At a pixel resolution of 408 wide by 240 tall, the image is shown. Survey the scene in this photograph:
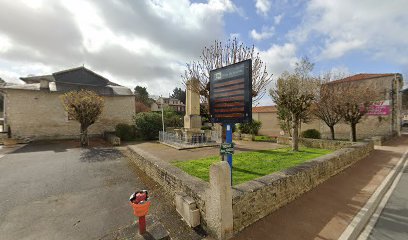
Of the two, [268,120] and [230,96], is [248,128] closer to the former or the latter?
[268,120]

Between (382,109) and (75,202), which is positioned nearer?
(75,202)

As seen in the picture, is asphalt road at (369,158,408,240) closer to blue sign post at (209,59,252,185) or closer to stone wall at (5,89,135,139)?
blue sign post at (209,59,252,185)

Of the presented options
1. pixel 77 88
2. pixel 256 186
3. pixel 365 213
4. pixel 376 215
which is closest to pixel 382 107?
pixel 376 215

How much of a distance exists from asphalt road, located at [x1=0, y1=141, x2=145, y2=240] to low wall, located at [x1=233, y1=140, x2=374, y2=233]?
2609 mm

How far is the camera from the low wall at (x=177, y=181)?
4.09 metres

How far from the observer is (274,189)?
15.2ft

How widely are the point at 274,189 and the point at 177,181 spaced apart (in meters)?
2.48

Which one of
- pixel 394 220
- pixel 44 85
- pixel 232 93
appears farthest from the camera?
pixel 44 85

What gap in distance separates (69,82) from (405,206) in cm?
2706

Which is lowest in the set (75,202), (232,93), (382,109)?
(75,202)

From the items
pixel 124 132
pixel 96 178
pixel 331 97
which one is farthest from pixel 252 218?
pixel 124 132

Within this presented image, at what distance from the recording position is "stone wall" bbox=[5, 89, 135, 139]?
703 inches

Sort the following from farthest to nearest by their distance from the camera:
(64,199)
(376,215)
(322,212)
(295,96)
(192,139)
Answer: (192,139)
(295,96)
(64,199)
(376,215)
(322,212)

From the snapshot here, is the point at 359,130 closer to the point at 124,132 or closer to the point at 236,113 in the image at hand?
the point at 236,113
